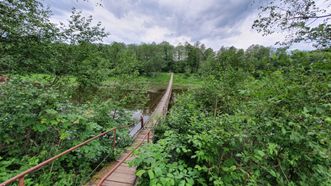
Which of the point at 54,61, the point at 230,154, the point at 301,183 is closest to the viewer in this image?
the point at 301,183

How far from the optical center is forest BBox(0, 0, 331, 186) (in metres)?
1.37

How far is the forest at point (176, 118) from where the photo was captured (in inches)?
53.9

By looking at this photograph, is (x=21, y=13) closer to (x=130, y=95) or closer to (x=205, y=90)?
(x=130, y=95)

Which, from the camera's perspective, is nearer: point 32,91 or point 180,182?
point 180,182

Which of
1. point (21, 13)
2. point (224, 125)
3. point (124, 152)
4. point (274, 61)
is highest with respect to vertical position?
point (21, 13)

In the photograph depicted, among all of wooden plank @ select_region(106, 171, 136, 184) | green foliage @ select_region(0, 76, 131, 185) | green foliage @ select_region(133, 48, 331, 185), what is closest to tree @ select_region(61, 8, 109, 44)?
green foliage @ select_region(0, 76, 131, 185)

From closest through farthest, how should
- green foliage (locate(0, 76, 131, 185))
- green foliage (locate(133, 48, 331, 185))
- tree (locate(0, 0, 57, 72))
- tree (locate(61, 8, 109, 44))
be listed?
green foliage (locate(133, 48, 331, 185)) → green foliage (locate(0, 76, 131, 185)) → tree (locate(0, 0, 57, 72)) → tree (locate(61, 8, 109, 44))

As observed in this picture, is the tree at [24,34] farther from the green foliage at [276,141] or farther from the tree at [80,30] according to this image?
the green foliage at [276,141]

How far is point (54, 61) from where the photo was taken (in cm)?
500

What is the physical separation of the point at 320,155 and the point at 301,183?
0.29m

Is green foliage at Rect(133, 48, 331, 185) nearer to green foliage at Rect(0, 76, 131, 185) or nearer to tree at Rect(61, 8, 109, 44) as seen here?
green foliage at Rect(0, 76, 131, 185)

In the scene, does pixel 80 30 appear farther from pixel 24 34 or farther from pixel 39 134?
pixel 39 134

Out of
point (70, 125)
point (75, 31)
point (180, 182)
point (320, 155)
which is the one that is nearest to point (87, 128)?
point (70, 125)

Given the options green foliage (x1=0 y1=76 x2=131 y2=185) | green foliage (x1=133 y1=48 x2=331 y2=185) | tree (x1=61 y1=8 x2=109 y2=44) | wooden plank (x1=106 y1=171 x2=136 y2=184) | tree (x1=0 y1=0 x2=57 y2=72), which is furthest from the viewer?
tree (x1=61 y1=8 x2=109 y2=44)
